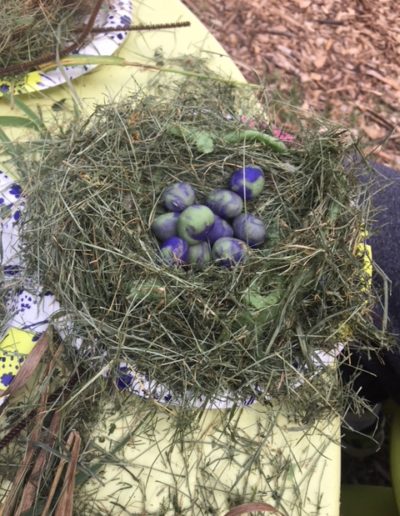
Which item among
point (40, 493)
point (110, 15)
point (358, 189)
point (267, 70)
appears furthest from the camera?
point (267, 70)

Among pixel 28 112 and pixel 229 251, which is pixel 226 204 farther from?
pixel 28 112

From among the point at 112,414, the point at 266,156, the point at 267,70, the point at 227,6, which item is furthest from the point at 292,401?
the point at 227,6

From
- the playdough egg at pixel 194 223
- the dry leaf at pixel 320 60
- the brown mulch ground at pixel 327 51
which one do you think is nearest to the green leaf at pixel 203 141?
the playdough egg at pixel 194 223

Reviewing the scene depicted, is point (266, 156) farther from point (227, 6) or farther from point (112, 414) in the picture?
point (227, 6)

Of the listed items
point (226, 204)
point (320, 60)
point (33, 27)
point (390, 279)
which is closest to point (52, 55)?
point (33, 27)

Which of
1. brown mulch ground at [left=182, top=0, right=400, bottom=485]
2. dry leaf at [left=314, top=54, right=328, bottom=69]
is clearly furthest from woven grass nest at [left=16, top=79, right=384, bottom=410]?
dry leaf at [left=314, top=54, right=328, bottom=69]

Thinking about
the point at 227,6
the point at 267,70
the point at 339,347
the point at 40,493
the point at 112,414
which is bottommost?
the point at 40,493
